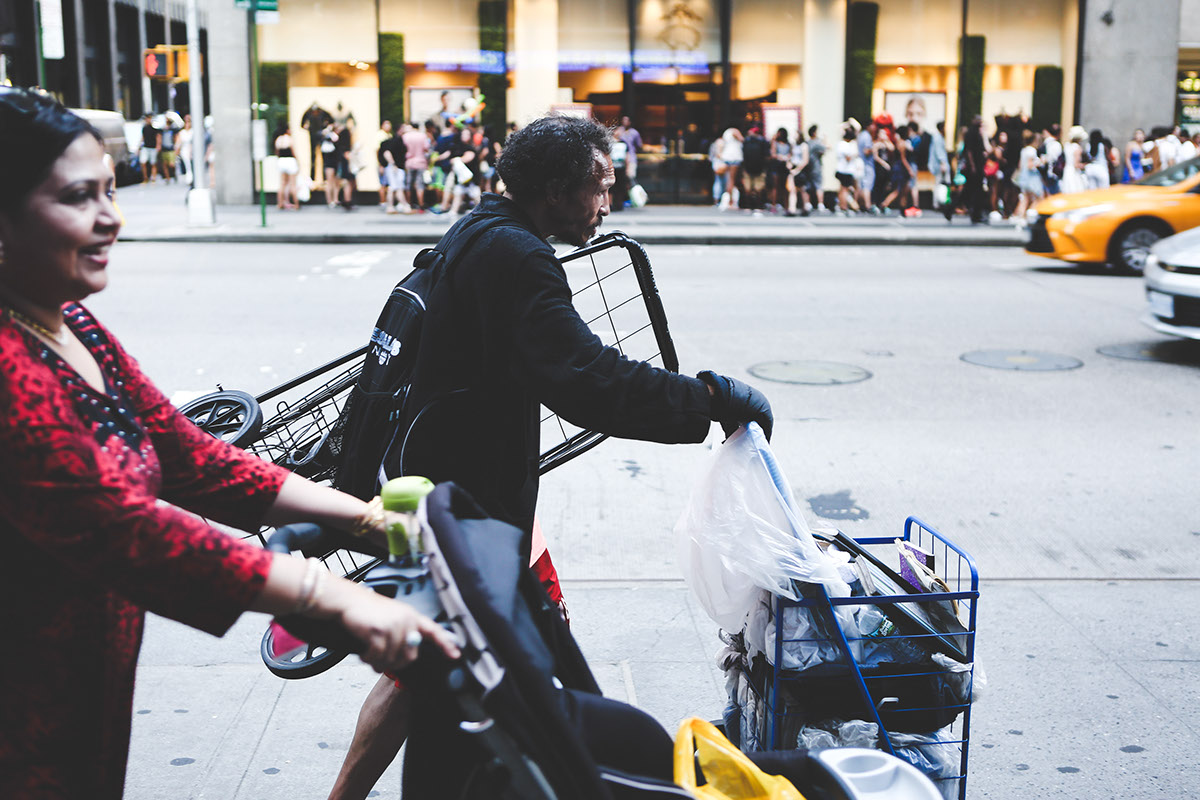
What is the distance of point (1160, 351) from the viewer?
988cm

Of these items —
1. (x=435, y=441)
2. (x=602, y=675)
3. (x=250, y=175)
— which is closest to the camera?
(x=435, y=441)

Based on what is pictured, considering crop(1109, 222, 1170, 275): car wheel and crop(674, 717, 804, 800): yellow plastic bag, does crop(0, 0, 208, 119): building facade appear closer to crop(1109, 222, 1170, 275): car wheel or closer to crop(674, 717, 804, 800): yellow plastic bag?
crop(1109, 222, 1170, 275): car wheel

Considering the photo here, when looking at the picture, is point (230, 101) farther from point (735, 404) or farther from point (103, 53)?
point (103, 53)

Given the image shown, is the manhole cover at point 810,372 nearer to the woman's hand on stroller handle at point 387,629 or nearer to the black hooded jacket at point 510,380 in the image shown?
the black hooded jacket at point 510,380

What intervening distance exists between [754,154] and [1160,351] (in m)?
13.6

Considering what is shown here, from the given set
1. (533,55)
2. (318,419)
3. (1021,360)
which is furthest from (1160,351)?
(533,55)

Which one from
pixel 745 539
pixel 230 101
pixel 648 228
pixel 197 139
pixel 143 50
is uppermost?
pixel 143 50

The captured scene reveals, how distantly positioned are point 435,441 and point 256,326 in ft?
26.8

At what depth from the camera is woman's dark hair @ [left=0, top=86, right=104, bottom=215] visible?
1714mm

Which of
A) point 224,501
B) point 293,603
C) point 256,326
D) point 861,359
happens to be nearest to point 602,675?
point 224,501

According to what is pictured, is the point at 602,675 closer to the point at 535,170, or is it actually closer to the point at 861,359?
the point at 535,170

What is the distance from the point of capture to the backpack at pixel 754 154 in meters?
22.5

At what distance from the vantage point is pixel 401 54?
23719 mm

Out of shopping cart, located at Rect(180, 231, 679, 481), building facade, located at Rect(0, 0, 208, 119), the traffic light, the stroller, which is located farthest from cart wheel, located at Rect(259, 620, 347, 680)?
building facade, located at Rect(0, 0, 208, 119)
